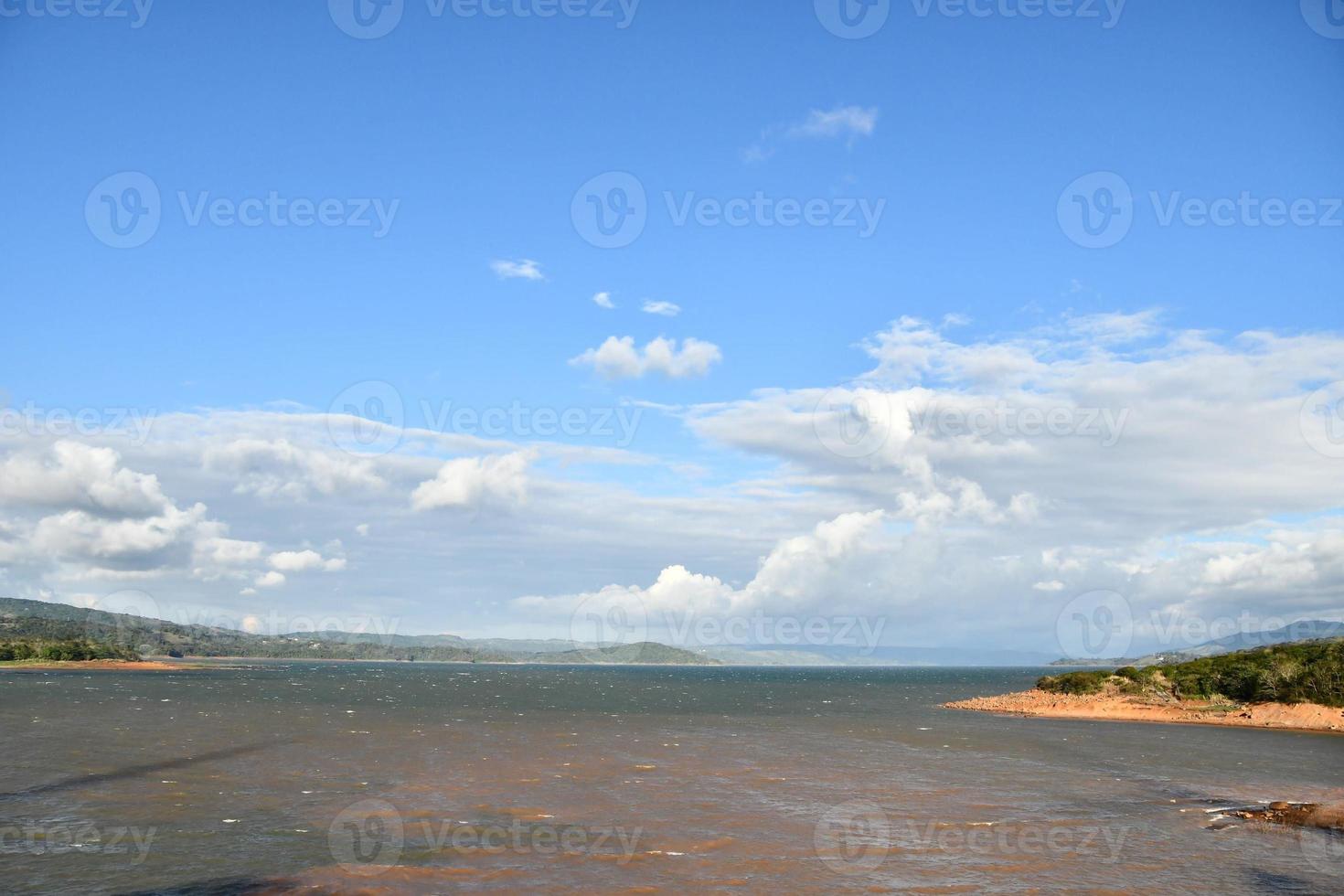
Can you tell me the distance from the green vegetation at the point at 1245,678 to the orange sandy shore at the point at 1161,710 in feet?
5.26

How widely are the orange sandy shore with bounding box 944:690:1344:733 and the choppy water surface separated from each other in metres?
12.3

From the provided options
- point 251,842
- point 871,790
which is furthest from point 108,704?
point 871,790

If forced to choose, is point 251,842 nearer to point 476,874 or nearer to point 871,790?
point 476,874

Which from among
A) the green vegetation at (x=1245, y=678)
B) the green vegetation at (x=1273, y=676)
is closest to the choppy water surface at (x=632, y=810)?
the green vegetation at (x=1273, y=676)

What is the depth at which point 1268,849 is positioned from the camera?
23.6 meters

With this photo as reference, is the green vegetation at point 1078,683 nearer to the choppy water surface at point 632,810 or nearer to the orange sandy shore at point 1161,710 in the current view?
the orange sandy shore at point 1161,710

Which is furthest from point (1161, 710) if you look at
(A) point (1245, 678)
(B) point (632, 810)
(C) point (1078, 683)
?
(B) point (632, 810)

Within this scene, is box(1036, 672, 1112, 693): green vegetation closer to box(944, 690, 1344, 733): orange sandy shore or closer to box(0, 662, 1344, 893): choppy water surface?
box(944, 690, 1344, 733): orange sandy shore

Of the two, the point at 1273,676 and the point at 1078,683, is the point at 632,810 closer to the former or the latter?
the point at 1273,676

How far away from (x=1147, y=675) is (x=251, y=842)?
89.3m

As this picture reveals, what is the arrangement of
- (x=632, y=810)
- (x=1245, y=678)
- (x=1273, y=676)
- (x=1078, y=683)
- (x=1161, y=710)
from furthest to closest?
(x=1078, y=683)
(x=1245, y=678)
(x=1161, y=710)
(x=1273, y=676)
(x=632, y=810)

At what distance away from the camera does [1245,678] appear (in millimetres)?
77062

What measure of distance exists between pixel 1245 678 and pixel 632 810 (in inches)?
2840

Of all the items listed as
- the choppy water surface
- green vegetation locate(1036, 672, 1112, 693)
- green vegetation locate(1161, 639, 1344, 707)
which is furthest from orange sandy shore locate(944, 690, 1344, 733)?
the choppy water surface
